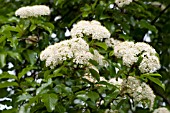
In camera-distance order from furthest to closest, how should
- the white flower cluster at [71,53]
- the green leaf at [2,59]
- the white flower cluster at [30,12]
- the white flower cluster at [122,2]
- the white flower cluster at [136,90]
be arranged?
the white flower cluster at [122,2] < the white flower cluster at [30,12] < the green leaf at [2,59] < the white flower cluster at [136,90] < the white flower cluster at [71,53]

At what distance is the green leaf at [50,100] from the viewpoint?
191 cm

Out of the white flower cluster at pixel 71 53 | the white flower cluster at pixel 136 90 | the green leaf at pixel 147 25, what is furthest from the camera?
the green leaf at pixel 147 25

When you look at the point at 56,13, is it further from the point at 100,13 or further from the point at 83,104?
the point at 83,104

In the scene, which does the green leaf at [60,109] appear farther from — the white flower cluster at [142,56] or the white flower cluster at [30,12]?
the white flower cluster at [30,12]

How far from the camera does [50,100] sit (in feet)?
6.32

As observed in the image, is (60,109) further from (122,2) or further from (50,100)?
(122,2)

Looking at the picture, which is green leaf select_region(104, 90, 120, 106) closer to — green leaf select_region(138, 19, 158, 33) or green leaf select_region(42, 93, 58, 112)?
green leaf select_region(42, 93, 58, 112)

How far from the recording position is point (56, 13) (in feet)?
10.4

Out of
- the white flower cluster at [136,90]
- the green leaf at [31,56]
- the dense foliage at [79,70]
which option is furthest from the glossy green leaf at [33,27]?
the white flower cluster at [136,90]

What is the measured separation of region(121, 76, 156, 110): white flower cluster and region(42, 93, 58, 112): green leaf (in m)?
0.31

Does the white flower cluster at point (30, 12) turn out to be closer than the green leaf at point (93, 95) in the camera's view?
No

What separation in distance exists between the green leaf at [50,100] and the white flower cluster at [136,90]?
1.02ft

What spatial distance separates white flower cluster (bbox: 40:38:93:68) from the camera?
1887 millimetres

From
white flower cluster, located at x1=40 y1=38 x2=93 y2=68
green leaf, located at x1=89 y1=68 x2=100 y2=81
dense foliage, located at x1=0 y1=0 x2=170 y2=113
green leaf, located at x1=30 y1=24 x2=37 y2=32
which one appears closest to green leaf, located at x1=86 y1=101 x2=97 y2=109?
dense foliage, located at x1=0 y1=0 x2=170 y2=113
